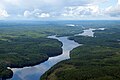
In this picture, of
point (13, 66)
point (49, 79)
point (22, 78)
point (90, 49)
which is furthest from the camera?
point (90, 49)

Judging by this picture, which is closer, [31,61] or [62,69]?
[62,69]

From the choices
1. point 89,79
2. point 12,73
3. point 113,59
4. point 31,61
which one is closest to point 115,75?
point 89,79

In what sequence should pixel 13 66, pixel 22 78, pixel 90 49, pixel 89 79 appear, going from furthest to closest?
pixel 90 49 < pixel 13 66 < pixel 22 78 < pixel 89 79

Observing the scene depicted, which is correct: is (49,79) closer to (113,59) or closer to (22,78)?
(22,78)

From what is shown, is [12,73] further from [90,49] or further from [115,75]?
[90,49]

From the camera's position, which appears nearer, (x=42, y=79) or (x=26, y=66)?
(x=42, y=79)

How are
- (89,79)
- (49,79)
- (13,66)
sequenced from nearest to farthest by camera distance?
(89,79)
(49,79)
(13,66)

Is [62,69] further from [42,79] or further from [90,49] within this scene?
[90,49]

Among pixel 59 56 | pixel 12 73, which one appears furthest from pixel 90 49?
pixel 12 73

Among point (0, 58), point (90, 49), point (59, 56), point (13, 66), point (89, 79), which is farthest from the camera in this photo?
point (90, 49)
